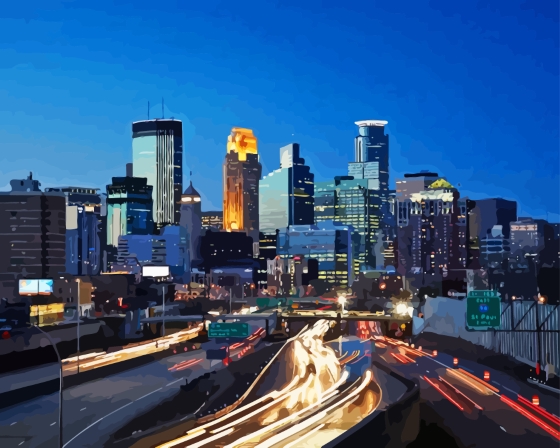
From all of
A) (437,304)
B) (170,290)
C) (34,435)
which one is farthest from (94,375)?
(170,290)

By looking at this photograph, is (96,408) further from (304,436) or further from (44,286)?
(44,286)

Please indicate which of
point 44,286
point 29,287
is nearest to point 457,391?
point 44,286

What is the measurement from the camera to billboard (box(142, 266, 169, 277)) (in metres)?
171

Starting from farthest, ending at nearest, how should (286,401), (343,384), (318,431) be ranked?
(343,384) → (286,401) → (318,431)

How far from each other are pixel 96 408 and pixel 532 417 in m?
24.7

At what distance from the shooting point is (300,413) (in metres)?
49.9

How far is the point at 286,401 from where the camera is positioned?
2239 inches

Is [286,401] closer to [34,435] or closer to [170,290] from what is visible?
[34,435]

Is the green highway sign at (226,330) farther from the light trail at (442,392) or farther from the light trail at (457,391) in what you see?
the light trail at (457,391)

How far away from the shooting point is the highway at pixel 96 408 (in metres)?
42.8

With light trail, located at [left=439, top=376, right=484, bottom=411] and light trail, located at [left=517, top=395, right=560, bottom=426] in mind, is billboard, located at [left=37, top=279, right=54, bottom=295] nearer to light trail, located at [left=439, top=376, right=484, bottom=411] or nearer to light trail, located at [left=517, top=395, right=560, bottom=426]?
light trail, located at [left=439, top=376, right=484, bottom=411]

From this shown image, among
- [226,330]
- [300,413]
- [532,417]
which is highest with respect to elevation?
[226,330]

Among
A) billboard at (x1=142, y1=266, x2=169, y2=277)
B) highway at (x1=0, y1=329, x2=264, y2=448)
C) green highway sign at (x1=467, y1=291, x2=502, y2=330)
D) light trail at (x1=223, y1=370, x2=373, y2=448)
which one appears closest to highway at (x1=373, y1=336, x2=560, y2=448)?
green highway sign at (x1=467, y1=291, x2=502, y2=330)

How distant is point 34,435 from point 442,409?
2108cm
